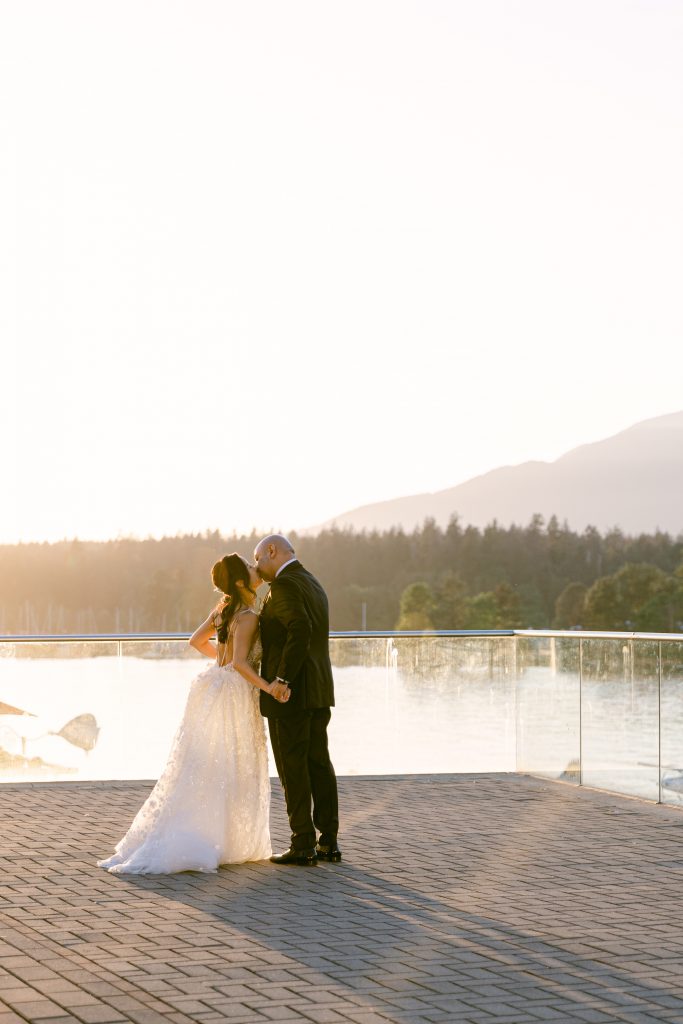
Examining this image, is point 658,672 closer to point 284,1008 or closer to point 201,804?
point 201,804

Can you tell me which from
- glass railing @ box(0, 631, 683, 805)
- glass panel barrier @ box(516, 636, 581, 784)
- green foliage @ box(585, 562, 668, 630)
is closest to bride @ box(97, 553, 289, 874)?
glass railing @ box(0, 631, 683, 805)

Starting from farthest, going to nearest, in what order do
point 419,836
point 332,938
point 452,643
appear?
point 452,643
point 419,836
point 332,938

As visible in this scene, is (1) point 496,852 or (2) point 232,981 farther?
(1) point 496,852

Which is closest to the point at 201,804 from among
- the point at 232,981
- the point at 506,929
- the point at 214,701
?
the point at 214,701

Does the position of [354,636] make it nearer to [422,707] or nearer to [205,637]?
[422,707]

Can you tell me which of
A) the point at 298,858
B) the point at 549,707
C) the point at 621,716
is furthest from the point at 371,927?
the point at 549,707

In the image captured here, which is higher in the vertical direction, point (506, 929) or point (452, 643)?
point (452, 643)

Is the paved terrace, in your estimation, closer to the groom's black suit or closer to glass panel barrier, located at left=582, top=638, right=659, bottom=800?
the groom's black suit

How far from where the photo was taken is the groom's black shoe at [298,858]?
28.7 ft

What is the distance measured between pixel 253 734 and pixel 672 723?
3.80m

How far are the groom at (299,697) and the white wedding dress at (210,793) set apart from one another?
152 millimetres

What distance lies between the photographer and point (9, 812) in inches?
431

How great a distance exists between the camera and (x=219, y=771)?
29.1 ft

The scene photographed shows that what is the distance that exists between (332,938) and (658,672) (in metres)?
5.54
